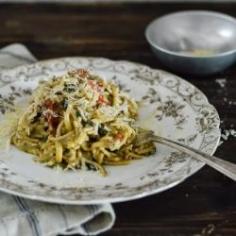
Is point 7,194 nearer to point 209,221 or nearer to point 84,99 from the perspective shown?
point 84,99

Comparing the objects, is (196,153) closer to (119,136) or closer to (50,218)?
(119,136)

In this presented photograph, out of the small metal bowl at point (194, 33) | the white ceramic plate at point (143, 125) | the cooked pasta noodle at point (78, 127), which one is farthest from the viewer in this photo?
the small metal bowl at point (194, 33)

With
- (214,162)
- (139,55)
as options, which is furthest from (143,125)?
(139,55)

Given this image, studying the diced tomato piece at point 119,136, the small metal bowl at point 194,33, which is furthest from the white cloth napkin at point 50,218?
the small metal bowl at point 194,33

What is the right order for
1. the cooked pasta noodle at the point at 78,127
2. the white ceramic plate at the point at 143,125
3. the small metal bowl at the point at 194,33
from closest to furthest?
the white ceramic plate at the point at 143,125 → the cooked pasta noodle at the point at 78,127 → the small metal bowl at the point at 194,33

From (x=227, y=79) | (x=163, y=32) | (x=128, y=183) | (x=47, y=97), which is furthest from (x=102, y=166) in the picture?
(x=163, y=32)

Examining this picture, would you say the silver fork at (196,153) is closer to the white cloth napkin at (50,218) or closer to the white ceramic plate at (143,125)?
the white ceramic plate at (143,125)
